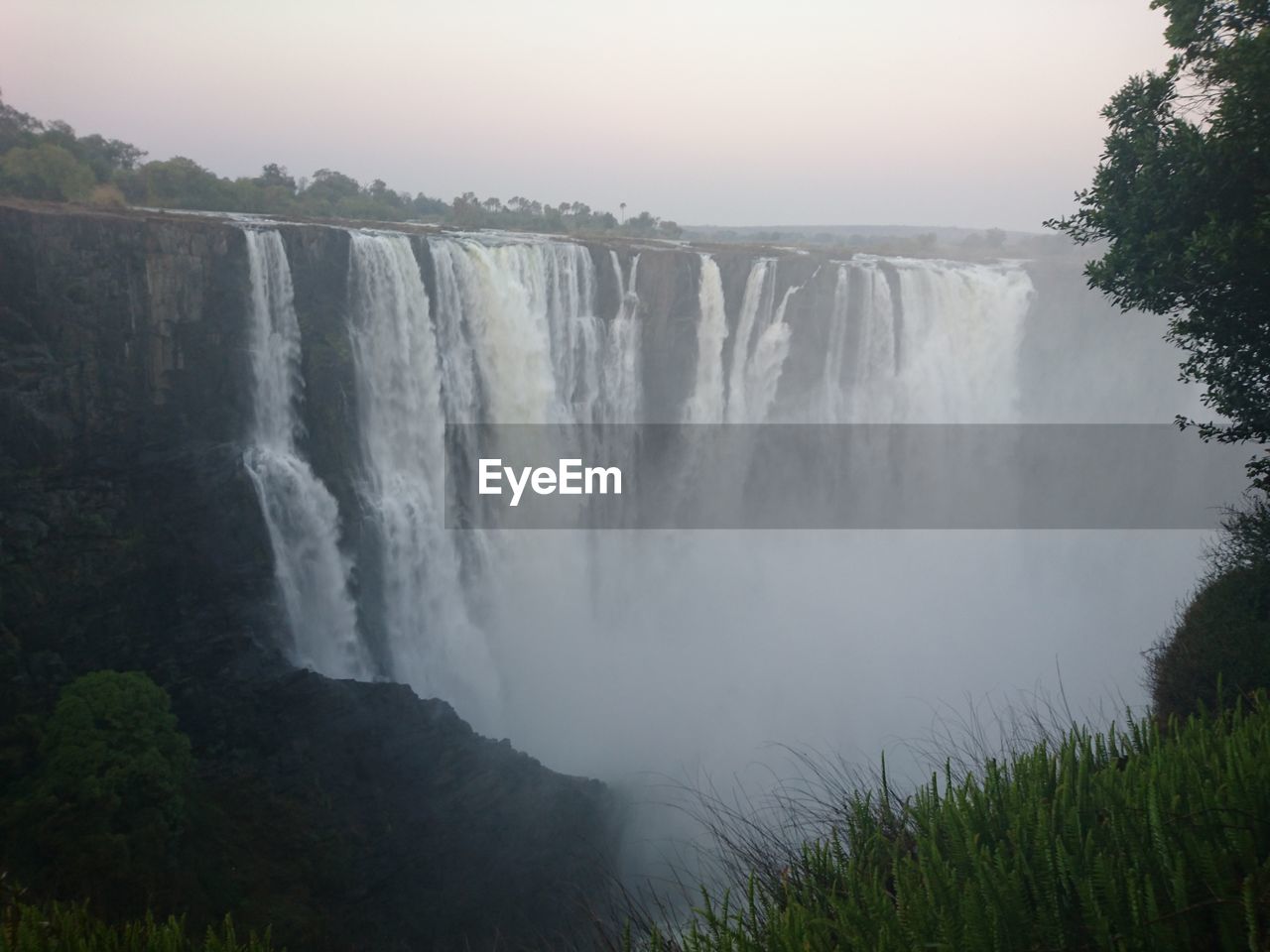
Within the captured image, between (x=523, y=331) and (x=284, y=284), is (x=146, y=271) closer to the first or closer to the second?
(x=284, y=284)

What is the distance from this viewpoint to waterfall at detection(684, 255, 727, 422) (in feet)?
87.1

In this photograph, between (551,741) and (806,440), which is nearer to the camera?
(551,741)

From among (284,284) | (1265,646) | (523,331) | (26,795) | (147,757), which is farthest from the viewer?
(523,331)

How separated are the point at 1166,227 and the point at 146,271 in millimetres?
17158

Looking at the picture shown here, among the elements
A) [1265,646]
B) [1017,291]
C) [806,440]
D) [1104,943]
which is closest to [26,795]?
[1104,943]

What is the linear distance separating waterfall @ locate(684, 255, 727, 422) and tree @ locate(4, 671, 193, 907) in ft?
57.0

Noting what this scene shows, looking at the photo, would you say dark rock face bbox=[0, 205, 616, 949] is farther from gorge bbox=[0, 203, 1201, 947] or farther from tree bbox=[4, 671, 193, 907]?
tree bbox=[4, 671, 193, 907]

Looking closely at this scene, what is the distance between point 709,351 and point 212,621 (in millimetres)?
15752

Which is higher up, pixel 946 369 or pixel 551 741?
pixel 946 369

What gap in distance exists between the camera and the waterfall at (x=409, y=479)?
20000 millimetres

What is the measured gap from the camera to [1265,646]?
8.17 meters

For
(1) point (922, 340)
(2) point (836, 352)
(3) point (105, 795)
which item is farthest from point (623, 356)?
(3) point (105, 795)

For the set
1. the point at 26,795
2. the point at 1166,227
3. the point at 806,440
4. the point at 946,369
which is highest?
the point at 1166,227

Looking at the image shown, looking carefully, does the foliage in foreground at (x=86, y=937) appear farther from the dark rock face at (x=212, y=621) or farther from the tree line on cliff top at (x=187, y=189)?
the tree line on cliff top at (x=187, y=189)
